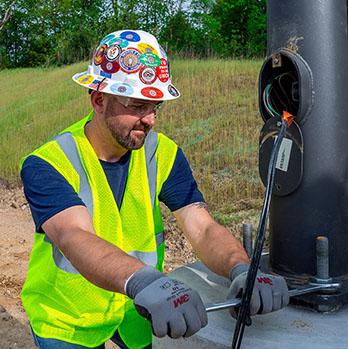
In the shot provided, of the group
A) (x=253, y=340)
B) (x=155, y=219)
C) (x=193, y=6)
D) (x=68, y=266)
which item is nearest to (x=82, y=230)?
(x=68, y=266)

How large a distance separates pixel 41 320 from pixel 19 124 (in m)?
10.6

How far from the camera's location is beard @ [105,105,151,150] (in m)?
2.23

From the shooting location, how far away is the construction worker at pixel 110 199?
2135 millimetres

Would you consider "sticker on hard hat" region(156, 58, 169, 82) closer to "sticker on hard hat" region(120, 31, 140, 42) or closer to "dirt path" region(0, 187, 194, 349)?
"sticker on hard hat" region(120, 31, 140, 42)

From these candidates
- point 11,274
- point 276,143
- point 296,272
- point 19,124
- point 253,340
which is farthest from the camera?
point 19,124

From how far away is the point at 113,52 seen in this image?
7.38ft

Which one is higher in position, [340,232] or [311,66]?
[311,66]

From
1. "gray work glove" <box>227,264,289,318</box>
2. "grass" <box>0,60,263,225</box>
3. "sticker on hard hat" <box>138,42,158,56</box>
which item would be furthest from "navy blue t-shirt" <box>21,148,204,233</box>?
"grass" <box>0,60,263,225</box>

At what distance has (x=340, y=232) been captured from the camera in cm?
218

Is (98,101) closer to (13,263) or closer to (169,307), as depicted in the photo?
(169,307)

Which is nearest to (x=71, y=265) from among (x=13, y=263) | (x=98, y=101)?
(x=98, y=101)

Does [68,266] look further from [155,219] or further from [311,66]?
[311,66]

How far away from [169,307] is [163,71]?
958 mm

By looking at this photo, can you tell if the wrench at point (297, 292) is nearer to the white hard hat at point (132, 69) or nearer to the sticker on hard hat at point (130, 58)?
the white hard hat at point (132, 69)
